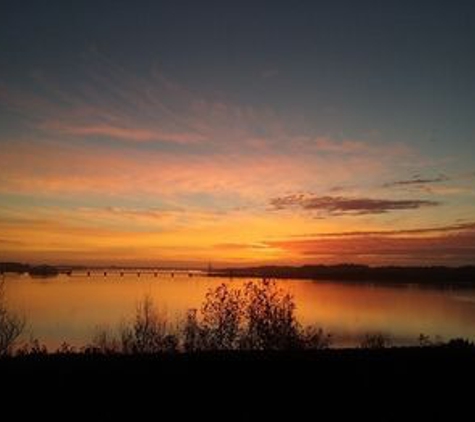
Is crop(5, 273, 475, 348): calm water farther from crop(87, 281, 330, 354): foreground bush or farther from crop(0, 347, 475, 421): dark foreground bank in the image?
crop(0, 347, 475, 421): dark foreground bank

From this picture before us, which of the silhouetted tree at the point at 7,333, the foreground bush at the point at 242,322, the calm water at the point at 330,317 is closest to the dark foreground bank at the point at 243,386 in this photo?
the silhouetted tree at the point at 7,333

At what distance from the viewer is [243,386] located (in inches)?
606

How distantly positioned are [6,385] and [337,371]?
8.53m

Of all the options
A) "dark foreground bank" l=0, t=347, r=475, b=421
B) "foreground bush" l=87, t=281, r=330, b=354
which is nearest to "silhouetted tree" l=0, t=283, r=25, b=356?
"foreground bush" l=87, t=281, r=330, b=354

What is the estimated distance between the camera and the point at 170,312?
8375cm

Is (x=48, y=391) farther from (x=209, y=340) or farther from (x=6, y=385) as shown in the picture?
(x=209, y=340)

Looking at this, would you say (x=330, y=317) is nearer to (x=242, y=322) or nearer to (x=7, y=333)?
(x=242, y=322)

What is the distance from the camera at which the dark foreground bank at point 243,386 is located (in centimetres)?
1313

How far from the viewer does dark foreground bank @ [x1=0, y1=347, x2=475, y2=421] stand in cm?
1313

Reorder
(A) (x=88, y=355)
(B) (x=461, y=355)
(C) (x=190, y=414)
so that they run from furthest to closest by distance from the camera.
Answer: (B) (x=461, y=355)
(A) (x=88, y=355)
(C) (x=190, y=414)

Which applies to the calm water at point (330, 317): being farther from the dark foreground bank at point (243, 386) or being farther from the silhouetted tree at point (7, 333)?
the dark foreground bank at point (243, 386)

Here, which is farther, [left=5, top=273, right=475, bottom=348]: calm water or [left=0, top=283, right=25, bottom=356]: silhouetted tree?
[left=5, top=273, right=475, bottom=348]: calm water

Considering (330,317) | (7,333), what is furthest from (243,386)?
(330,317)

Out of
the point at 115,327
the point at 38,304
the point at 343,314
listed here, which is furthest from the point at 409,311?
the point at 38,304
